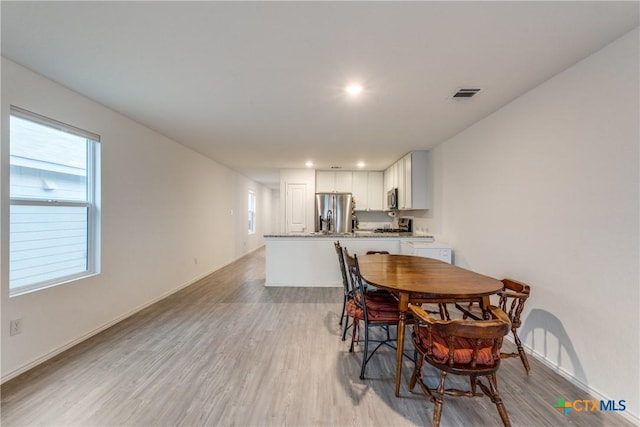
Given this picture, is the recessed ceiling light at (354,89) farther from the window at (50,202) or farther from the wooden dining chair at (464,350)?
the window at (50,202)

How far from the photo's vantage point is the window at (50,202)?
6.54 ft

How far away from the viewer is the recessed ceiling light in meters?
2.24

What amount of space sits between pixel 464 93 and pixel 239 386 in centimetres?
313

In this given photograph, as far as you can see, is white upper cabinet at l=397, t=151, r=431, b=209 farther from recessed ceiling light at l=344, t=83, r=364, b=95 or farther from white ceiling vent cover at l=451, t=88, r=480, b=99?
recessed ceiling light at l=344, t=83, r=364, b=95

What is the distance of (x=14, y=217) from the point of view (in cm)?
197

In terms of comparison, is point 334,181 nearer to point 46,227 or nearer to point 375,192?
point 375,192

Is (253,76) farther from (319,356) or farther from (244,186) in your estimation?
(244,186)

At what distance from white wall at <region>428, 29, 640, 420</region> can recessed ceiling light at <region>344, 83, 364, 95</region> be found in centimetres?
155

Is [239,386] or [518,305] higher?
[518,305]

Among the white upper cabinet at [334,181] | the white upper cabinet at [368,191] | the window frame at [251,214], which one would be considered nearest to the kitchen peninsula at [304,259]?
the white upper cabinet at [368,191]

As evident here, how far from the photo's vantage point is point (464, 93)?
2373 millimetres

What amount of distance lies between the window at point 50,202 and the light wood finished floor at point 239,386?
0.77 m

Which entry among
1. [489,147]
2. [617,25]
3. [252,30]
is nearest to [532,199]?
[489,147]

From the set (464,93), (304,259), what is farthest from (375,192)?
(464,93)
